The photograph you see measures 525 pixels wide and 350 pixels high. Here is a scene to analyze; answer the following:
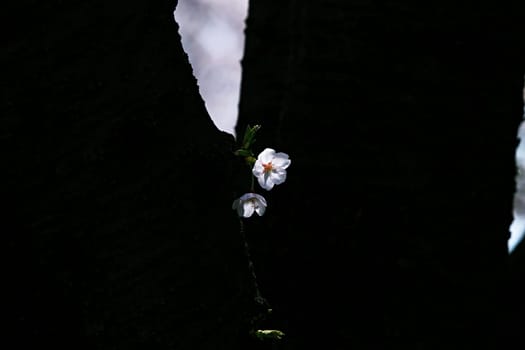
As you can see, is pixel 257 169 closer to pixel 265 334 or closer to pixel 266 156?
pixel 266 156

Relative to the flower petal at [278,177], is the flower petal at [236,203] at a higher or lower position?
→ lower

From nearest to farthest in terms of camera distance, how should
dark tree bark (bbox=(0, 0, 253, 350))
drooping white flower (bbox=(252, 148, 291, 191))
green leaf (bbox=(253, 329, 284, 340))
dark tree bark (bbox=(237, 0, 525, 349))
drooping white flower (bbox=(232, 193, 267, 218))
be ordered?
dark tree bark (bbox=(0, 0, 253, 350)) < green leaf (bbox=(253, 329, 284, 340)) < drooping white flower (bbox=(232, 193, 267, 218)) < drooping white flower (bbox=(252, 148, 291, 191)) < dark tree bark (bbox=(237, 0, 525, 349))

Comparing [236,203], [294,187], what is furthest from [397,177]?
[236,203]

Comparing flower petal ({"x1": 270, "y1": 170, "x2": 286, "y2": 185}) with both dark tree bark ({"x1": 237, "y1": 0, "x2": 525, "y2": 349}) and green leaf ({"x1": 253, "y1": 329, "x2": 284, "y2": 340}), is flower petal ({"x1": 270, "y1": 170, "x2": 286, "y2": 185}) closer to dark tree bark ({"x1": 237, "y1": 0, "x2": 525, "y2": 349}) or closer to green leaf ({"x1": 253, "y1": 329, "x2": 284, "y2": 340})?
green leaf ({"x1": 253, "y1": 329, "x2": 284, "y2": 340})

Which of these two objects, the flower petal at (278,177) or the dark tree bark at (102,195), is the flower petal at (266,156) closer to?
the flower petal at (278,177)

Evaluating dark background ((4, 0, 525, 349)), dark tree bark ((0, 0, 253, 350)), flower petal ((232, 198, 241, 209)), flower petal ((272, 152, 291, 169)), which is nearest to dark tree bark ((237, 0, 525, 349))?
dark background ((4, 0, 525, 349))

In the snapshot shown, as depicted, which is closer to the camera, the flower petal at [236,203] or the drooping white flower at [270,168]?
the flower petal at [236,203]

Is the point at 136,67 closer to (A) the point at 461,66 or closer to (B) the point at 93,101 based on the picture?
(B) the point at 93,101

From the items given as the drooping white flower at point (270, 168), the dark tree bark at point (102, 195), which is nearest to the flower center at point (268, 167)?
the drooping white flower at point (270, 168)
